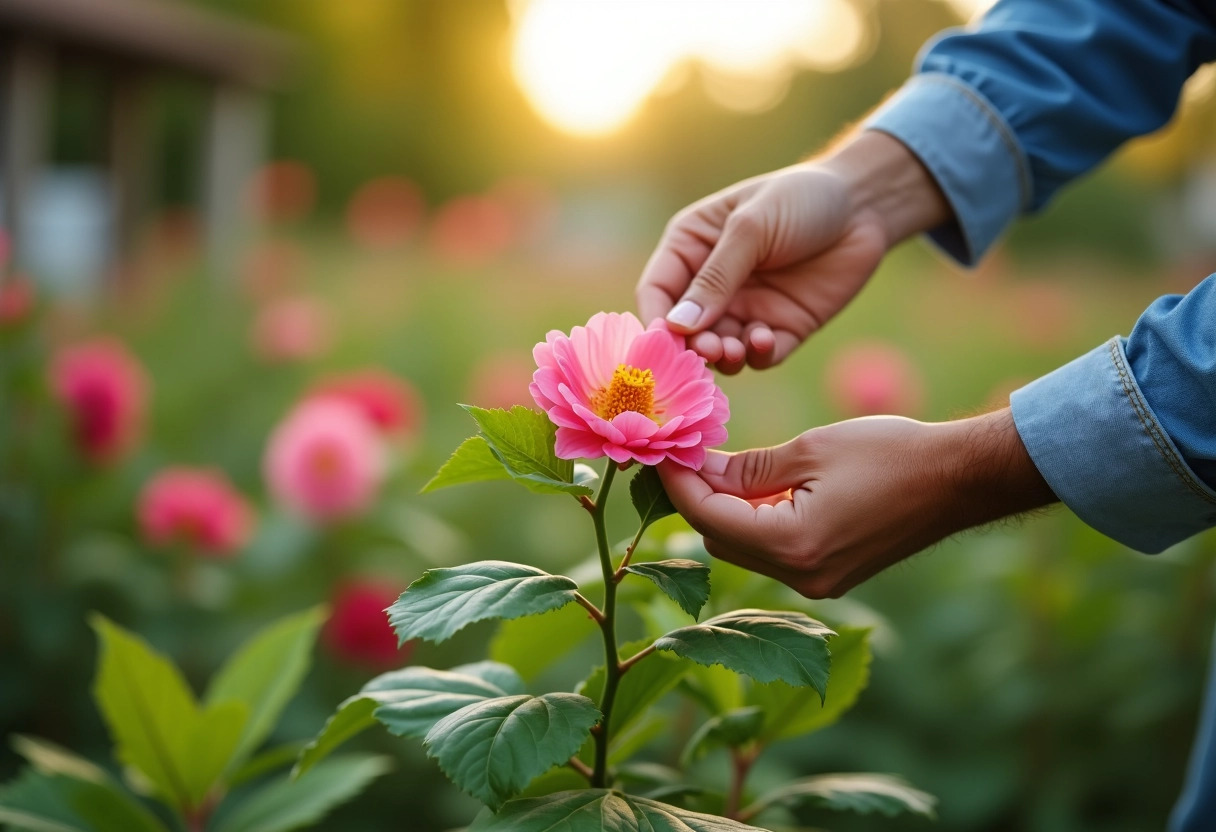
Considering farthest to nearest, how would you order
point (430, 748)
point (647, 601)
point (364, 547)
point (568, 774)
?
point (364, 547)
point (647, 601)
point (568, 774)
point (430, 748)

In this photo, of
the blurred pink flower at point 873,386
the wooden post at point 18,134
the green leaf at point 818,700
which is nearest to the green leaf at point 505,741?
the green leaf at point 818,700

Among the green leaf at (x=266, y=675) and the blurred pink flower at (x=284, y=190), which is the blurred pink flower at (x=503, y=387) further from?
the blurred pink flower at (x=284, y=190)

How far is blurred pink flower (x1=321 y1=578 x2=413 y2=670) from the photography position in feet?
5.83

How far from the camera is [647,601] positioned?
0.93 meters

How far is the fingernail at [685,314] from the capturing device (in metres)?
0.91

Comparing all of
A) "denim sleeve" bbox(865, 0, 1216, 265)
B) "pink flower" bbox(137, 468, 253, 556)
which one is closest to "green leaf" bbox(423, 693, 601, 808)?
"denim sleeve" bbox(865, 0, 1216, 265)

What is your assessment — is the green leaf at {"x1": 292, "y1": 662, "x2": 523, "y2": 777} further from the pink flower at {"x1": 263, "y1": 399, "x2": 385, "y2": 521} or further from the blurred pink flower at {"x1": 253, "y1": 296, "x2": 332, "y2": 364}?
the blurred pink flower at {"x1": 253, "y1": 296, "x2": 332, "y2": 364}

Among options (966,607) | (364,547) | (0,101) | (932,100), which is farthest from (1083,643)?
(0,101)

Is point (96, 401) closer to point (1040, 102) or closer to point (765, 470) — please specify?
point (765, 470)

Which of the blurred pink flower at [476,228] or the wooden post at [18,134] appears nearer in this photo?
the wooden post at [18,134]

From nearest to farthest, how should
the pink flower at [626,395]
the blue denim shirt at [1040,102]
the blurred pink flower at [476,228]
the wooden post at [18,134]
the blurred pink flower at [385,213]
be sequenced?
the pink flower at [626,395] → the blue denim shirt at [1040,102] → the wooden post at [18,134] → the blurred pink flower at [476,228] → the blurred pink flower at [385,213]

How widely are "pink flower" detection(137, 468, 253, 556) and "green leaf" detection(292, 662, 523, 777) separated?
1.15m

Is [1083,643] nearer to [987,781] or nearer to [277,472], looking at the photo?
[987,781]

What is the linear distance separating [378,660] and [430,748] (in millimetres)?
1268
